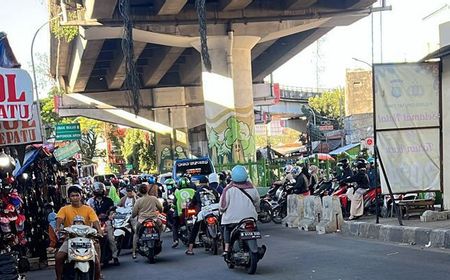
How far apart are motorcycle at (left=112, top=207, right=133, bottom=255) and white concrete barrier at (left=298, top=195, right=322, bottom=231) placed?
5027mm

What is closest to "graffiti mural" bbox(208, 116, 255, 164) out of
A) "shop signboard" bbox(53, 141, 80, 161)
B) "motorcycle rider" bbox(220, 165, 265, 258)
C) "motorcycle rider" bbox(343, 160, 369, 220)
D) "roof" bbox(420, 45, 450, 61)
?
"shop signboard" bbox(53, 141, 80, 161)

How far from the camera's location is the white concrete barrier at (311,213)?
54.2ft

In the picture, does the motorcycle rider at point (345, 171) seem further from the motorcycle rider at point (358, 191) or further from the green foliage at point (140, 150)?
the green foliage at point (140, 150)

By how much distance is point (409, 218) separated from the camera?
1462cm

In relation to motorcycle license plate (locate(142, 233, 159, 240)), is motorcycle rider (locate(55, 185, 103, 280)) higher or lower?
higher

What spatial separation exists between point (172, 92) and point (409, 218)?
118ft

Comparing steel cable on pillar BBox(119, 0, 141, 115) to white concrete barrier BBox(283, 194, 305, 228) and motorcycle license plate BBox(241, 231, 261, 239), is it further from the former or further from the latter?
motorcycle license plate BBox(241, 231, 261, 239)

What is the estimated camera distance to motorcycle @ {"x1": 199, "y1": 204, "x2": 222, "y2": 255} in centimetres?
1270

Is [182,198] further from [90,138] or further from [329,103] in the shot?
[329,103]

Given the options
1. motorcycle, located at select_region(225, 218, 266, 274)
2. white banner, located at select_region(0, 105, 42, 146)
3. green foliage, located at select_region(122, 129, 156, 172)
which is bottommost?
green foliage, located at select_region(122, 129, 156, 172)

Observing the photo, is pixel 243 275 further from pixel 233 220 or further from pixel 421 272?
pixel 421 272

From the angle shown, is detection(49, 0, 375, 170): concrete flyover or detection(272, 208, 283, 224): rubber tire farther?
detection(49, 0, 375, 170): concrete flyover

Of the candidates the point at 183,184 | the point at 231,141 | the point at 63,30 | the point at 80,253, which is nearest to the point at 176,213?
the point at 183,184

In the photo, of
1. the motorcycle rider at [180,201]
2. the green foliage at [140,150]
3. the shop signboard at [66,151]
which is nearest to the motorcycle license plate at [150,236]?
the motorcycle rider at [180,201]
